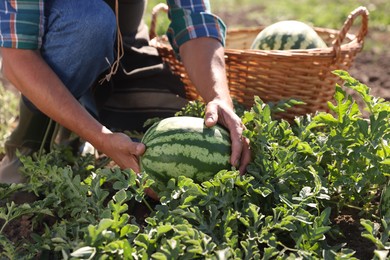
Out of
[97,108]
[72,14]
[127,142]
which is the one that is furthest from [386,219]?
[97,108]

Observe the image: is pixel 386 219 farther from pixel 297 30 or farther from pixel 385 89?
pixel 385 89

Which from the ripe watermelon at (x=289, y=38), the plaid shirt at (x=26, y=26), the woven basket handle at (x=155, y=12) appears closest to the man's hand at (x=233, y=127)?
the plaid shirt at (x=26, y=26)

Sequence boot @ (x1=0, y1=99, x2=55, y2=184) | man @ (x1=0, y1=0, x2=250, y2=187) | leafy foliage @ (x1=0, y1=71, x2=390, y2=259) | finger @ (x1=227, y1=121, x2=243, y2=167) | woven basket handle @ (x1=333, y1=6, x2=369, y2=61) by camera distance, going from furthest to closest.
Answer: boot @ (x1=0, y1=99, x2=55, y2=184) → woven basket handle @ (x1=333, y1=6, x2=369, y2=61) → man @ (x1=0, y1=0, x2=250, y2=187) → finger @ (x1=227, y1=121, x2=243, y2=167) → leafy foliage @ (x1=0, y1=71, x2=390, y2=259)

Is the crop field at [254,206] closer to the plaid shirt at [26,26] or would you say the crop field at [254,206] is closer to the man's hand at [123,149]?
the man's hand at [123,149]

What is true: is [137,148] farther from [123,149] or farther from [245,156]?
[245,156]

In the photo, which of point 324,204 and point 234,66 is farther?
point 234,66

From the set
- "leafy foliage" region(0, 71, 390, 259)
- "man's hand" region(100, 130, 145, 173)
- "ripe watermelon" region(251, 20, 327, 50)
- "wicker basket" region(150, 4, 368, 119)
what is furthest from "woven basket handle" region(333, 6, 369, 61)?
"man's hand" region(100, 130, 145, 173)

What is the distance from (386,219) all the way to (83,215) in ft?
3.54

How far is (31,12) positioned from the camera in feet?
9.64

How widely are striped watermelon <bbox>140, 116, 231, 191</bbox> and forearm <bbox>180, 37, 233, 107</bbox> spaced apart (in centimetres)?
37

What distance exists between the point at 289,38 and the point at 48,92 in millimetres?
1608

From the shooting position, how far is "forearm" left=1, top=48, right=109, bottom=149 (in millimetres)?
2741

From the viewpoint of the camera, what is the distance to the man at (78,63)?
106 inches

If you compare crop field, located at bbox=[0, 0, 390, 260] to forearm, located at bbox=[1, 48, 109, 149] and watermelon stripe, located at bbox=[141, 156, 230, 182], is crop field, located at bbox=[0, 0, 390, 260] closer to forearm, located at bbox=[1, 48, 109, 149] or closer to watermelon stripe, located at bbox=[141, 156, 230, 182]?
watermelon stripe, located at bbox=[141, 156, 230, 182]
